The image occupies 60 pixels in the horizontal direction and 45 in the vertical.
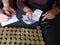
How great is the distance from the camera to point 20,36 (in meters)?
1.49

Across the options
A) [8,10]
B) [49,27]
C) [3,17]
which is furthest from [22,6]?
[49,27]

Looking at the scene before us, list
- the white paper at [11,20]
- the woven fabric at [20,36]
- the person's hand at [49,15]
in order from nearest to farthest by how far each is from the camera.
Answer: the woven fabric at [20,36]
the white paper at [11,20]
the person's hand at [49,15]

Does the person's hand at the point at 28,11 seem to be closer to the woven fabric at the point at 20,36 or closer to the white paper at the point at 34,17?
the white paper at the point at 34,17

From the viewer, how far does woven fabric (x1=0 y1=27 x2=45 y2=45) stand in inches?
55.8

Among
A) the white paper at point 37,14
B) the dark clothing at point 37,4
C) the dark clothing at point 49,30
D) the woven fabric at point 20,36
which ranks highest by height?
the dark clothing at point 37,4

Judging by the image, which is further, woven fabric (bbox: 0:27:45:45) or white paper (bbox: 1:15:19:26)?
white paper (bbox: 1:15:19:26)

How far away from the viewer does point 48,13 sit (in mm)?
1763

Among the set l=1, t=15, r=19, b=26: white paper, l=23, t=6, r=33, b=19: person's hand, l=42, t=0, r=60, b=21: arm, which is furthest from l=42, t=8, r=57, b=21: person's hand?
l=1, t=15, r=19, b=26: white paper

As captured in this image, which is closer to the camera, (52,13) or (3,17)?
(3,17)

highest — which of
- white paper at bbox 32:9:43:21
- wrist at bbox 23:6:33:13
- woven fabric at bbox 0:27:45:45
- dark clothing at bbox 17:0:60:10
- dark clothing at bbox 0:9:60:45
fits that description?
dark clothing at bbox 17:0:60:10

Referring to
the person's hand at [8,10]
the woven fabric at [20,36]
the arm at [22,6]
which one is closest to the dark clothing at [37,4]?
the arm at [22,6]

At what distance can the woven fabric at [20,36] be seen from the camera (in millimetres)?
1418

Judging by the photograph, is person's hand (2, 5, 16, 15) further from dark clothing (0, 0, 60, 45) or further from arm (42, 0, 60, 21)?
arm (42, 0, 60, 21)

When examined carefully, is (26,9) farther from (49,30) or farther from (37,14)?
(49,30)
